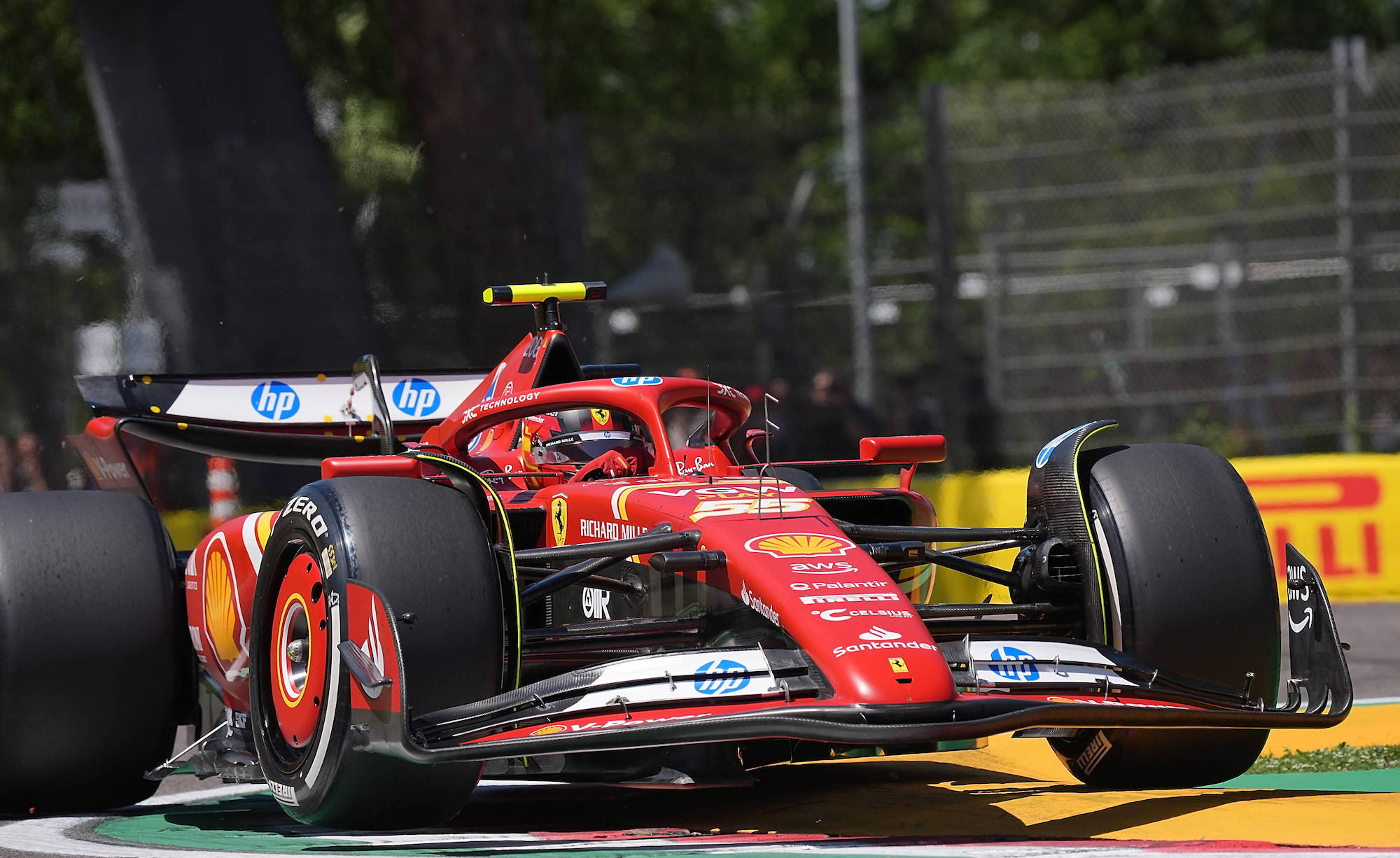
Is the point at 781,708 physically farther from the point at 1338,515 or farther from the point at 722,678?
the point at 1338,515

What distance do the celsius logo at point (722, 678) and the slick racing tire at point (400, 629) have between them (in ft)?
1.97

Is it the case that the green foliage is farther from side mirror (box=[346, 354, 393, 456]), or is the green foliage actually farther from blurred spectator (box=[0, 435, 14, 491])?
side mirror (box=[346, 354, 393, 456])

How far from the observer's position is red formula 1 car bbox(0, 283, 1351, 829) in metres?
4.86

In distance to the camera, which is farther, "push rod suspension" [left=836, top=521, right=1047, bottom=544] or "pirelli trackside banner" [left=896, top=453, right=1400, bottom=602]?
"pirelli trackside banner" [left=896, top=453, right=1400, bottom=602]

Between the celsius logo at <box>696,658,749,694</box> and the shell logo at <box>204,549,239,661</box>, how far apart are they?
196 cm

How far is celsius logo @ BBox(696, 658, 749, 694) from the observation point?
4820mm

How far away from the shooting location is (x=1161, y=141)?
15.5 meters

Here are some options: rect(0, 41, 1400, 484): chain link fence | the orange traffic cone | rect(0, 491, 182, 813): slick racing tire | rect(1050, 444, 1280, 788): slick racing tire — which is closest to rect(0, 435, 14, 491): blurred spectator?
rect(0, 41, 1400, 484): chain link fence

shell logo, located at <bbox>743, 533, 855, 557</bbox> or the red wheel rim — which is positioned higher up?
shell logo, located at <bbox>743, 533, 855, 557</bbox>

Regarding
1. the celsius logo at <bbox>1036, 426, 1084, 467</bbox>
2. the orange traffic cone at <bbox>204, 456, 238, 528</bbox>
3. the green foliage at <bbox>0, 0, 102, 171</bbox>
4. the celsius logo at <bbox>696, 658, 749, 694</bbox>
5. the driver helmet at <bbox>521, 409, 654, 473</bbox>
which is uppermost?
the green foliage at <bbox>0, 0, 102, 171</bbox>

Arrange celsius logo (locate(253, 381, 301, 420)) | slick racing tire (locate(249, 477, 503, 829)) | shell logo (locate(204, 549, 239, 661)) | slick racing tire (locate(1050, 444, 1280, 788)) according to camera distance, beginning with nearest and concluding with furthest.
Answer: slick racing tire (locate(249, 477, 503, 829)) → slick racing tire (locate(1050, 444, 1280, 788)) → shell logo (locate(204, 549, 239, 661)) → celsius logo (locate(253, 381, 301, 420))

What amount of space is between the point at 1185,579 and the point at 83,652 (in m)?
3.39

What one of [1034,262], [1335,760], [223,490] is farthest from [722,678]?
[1034,262]

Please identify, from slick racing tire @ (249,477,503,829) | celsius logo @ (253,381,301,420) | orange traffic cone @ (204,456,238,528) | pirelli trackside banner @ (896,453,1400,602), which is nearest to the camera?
slick racing tire @ (249,477,503,829)
